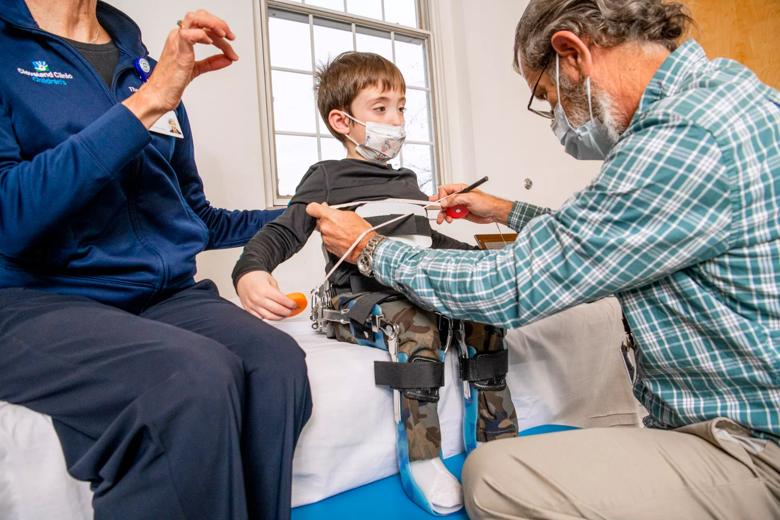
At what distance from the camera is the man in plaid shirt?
70 centimetres

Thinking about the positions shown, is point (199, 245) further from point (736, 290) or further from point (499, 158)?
point (499, 158)

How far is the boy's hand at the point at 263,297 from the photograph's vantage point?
98 centimetres

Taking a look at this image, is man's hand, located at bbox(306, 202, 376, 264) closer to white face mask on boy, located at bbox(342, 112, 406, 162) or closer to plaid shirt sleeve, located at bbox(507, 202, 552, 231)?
white face mask on boy, located at bbox(342, 112, 406, 162)

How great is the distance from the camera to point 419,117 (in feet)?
11.2

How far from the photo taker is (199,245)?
3.62ft

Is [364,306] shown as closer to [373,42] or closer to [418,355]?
[418,355]

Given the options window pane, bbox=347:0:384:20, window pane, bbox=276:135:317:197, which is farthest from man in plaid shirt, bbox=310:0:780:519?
window pane, bbox=347:0:384:20

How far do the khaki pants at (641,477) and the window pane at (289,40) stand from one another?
2.70 meters

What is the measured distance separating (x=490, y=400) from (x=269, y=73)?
2.28m

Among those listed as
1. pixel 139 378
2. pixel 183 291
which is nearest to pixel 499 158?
pixel 183 291

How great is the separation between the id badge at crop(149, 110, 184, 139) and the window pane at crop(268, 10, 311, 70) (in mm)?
1914

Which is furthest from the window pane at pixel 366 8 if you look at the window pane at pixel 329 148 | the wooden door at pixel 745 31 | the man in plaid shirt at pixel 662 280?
the man in plaid shirt at pixel 662 280

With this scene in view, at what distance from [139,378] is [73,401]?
123 millimetres

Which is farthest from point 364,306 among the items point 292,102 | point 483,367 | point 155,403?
point 292,102
